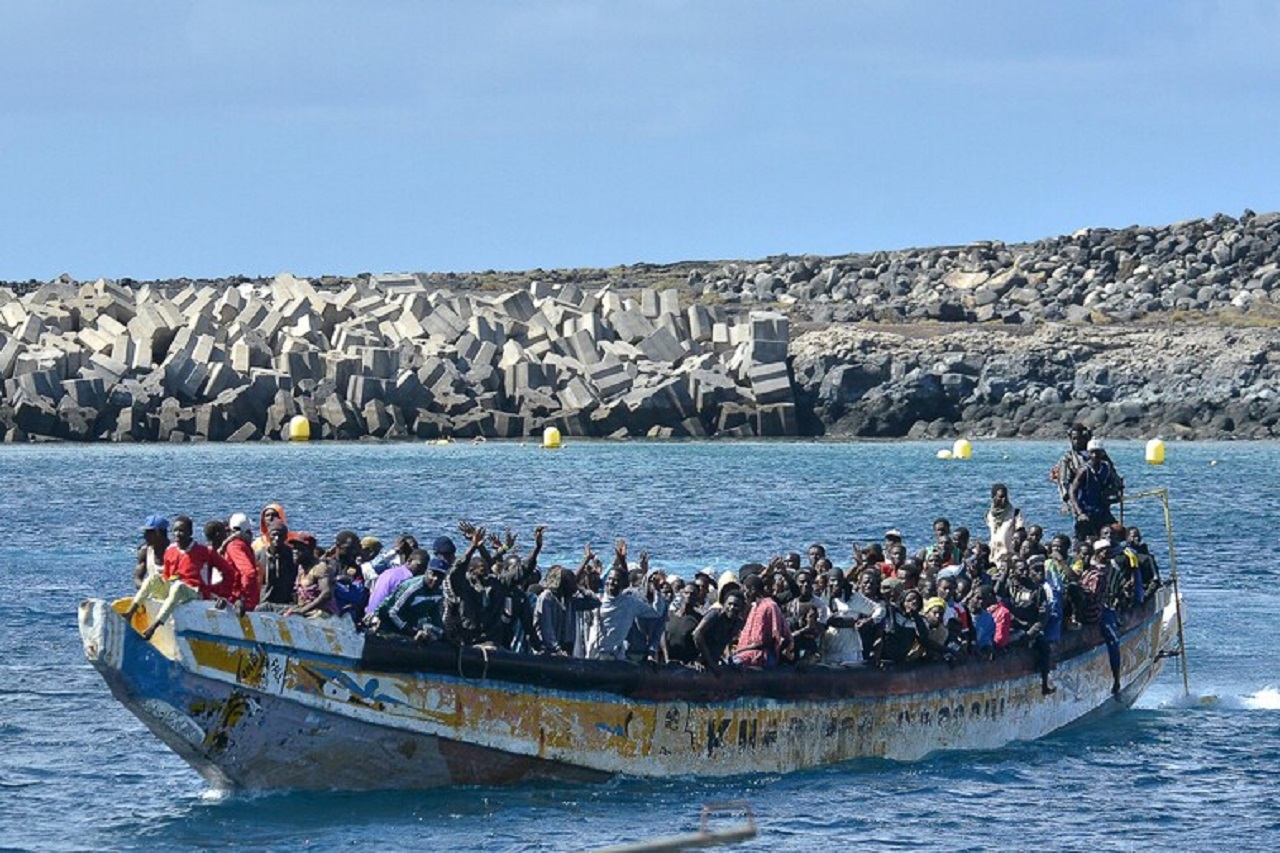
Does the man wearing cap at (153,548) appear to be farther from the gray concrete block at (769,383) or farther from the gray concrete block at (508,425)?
the gray concrete block at (769,383)

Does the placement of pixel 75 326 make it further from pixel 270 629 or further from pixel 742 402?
pixel 270 629

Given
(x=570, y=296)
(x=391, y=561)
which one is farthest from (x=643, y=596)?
(x=570, y=296)

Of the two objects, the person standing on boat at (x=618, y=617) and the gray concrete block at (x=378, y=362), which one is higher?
the gray concrete block at (x=378, y=362)

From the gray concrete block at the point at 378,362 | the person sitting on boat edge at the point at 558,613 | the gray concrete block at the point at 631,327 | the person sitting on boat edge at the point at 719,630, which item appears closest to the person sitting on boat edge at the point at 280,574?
the person sitting on boat edge at the point at 558,613

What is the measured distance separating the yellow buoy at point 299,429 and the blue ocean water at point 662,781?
9.85 meters

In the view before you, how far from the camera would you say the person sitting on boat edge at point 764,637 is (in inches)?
837

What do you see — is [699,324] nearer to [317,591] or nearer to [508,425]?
[508,425]

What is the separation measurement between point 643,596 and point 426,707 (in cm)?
296

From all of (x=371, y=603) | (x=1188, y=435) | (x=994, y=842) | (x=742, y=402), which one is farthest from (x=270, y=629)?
(x=1188, y=435)

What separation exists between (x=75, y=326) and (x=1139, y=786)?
7977 cm

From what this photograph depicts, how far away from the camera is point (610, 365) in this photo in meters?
92.8

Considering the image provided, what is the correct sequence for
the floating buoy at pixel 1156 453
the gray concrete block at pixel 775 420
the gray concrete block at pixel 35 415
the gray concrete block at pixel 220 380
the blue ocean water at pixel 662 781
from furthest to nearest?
the gray concrete block at pixel 775 420
the gray concrete block at pixel 220 380
the gray concrete block at pixel 35 415
the floating buoy at pixel 1156 453
the blue ocean water at pixel 662 781

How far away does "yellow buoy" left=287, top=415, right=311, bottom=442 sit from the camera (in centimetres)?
8800

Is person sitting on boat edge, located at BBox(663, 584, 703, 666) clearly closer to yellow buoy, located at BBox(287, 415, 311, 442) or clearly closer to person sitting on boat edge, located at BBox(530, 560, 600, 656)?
person sitting on boat edge, located at BBox(530, 560, 600, 656)
